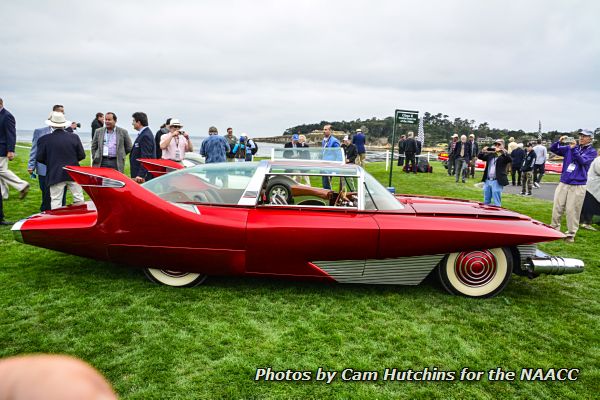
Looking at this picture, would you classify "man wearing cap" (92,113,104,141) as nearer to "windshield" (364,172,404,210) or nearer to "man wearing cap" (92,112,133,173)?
"man wearing cap" (92,112,133,173)

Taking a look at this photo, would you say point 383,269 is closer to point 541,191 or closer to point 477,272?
point 477,272

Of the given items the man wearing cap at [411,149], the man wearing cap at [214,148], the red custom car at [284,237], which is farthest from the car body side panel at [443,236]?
the man wearing cap at [411,149]

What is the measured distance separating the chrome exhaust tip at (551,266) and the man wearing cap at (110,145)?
18.8 feet

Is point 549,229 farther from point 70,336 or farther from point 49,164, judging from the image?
point 49,164

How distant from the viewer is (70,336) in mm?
2994

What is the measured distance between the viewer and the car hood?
160 inches

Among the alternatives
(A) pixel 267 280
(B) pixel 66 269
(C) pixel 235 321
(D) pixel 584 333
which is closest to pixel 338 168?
(A) pixel 267 280

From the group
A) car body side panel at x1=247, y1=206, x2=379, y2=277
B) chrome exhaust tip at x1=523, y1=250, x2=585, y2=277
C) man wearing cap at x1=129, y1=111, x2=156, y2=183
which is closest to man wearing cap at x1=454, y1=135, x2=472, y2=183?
chrome exhaust tip at x1=523, y1=250, x2=585, y2=277

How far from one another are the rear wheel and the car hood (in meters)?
2.32

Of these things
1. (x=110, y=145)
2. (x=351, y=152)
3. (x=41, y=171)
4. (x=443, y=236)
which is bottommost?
(x=443, y=236)

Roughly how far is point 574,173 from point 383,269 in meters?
4.22

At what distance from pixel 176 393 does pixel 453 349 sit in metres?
2.01

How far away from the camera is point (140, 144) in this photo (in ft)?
21.2

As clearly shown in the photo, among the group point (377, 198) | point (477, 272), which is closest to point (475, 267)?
point (477, 272)
